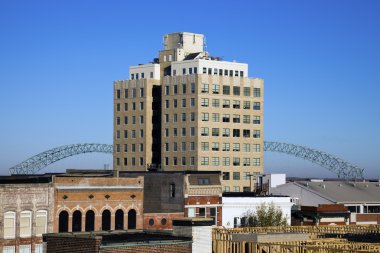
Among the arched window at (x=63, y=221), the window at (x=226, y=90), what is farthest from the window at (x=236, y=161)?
the arched window at (x=63, y=221)

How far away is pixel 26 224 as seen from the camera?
79312 mm

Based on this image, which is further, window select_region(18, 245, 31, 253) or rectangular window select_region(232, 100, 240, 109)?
rectangular window select_region(232, 100, 240, 109)

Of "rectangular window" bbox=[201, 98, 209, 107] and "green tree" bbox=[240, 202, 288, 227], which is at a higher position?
"rectangular window" bbox=[201, 98, 209, 107]

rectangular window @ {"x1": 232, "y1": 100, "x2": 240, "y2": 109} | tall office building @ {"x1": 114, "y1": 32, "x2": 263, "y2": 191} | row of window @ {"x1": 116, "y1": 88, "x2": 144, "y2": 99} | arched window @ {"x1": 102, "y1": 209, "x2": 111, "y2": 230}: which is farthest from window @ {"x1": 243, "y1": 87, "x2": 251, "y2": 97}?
arched window @ {"x1": 102, "y1": 209, "x2": 111, "y2": 230}

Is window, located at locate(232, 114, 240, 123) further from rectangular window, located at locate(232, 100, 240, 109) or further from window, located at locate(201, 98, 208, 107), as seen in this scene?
window, located at locate(201, 98, 208, 107)

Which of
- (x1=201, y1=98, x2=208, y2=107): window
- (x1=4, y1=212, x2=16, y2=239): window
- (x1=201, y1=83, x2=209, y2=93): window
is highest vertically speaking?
(x1=201, y1=83, x2=209, y2=93): window

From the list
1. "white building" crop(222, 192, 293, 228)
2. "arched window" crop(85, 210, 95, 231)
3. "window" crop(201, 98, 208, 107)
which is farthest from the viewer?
"window" crop(201, 98, 208, 107)

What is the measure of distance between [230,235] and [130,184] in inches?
1313

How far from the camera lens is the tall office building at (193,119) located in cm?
17288

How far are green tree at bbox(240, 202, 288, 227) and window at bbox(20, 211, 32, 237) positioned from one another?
105 feet

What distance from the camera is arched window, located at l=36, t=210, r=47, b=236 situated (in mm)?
80375

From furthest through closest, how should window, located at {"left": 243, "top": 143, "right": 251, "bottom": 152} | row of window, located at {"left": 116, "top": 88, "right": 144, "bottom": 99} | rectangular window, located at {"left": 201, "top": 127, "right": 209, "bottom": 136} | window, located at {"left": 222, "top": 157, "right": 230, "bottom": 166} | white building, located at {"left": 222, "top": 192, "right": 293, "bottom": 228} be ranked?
row of window, located at {"left": 116, "top": 88, "right": 144, "bottom": 99} → window, located at {"left": 243, "top": 143, "right": 251, "bottom": 152} → window, located at {"left": 222, "top": 157, "right": 230, "bottom": 166} → rectangular window, located at {"left": 201, "top": 127, "right": 209, "bottom": 136} → white building, located at {"left": 222, "top": 192, "right": 293, "bottom": 228}

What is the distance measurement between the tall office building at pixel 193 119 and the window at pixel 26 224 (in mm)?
92153

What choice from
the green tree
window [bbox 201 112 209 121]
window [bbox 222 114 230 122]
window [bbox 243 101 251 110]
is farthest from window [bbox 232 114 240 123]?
the green tree
